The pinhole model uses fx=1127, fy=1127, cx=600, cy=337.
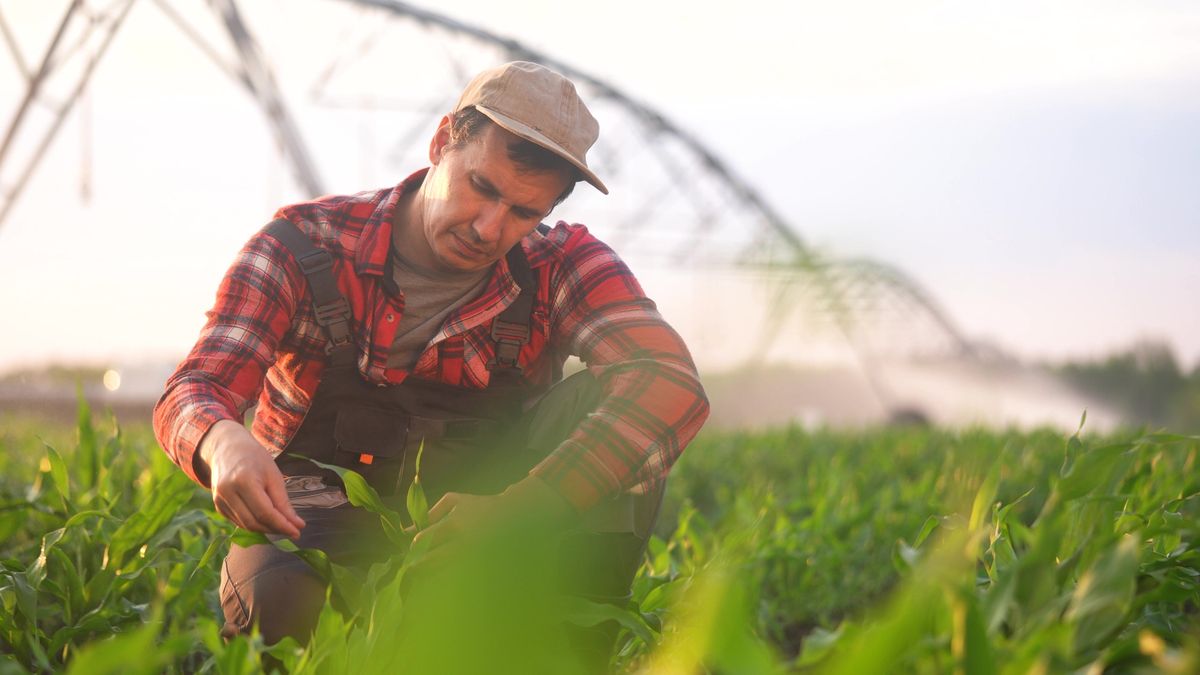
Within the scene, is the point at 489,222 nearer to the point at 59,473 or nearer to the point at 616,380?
the point at 616,380

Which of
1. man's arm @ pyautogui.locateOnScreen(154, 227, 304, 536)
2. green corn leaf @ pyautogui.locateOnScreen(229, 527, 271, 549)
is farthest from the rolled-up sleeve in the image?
green corn leaf @ pyautogui.locateOnScreen(229, 527, 271, 549)

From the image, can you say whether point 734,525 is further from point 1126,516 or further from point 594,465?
point 1126,516

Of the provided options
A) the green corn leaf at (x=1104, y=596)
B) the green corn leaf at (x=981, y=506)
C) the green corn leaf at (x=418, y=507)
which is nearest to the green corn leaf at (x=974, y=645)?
the green corn leaf at (x=1104, y=596)

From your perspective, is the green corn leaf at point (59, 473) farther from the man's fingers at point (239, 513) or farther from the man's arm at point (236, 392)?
the man's fingers at point (239, 513)

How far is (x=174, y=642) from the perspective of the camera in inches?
43.6

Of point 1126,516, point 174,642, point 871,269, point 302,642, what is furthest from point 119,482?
point 871,269

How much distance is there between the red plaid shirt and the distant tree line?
1680 inches

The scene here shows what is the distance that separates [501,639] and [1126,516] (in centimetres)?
137

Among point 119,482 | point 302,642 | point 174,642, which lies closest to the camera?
point 174,642

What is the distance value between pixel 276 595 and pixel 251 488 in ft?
1.05

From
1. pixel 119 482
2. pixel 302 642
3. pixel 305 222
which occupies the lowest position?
pixel 119 482

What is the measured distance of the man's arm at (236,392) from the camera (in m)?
1.82

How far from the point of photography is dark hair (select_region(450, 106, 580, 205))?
2389 millimetres

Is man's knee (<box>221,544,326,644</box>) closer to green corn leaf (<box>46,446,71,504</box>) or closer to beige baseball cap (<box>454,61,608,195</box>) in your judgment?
green corn leaf (<box>46,446,71,504</box>)
